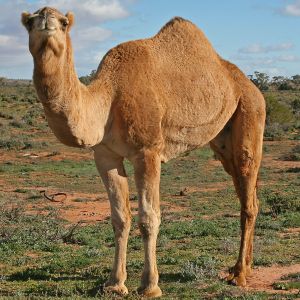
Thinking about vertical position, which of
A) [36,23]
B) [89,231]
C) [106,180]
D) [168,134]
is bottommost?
[89,231]

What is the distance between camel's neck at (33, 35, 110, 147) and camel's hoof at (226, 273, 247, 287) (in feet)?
8.38

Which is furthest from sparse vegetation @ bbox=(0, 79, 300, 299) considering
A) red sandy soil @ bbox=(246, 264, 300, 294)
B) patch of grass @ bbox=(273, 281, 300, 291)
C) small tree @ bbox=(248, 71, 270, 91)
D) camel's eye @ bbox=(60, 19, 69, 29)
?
small tree @ bbox=(248, 71, 270, 91)

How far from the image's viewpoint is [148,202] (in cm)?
701

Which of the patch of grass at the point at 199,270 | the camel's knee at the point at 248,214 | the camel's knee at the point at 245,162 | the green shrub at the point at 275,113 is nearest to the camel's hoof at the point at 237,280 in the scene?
the patch of grass at the point at 199,270

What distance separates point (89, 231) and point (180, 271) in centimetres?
449

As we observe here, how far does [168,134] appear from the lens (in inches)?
299

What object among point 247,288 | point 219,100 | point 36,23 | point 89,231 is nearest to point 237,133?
point 219,100

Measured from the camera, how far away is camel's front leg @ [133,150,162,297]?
22.9 ft

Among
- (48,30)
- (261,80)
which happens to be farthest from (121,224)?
(261,80)

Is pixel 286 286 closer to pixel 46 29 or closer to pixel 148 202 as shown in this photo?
pixel 148 202

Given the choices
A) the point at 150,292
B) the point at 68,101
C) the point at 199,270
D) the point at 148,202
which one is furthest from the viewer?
the point at 199,270

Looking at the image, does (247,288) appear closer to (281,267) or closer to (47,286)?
(281,267)

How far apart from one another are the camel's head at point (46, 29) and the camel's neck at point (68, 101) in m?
0.07

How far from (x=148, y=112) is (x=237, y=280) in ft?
8.13
